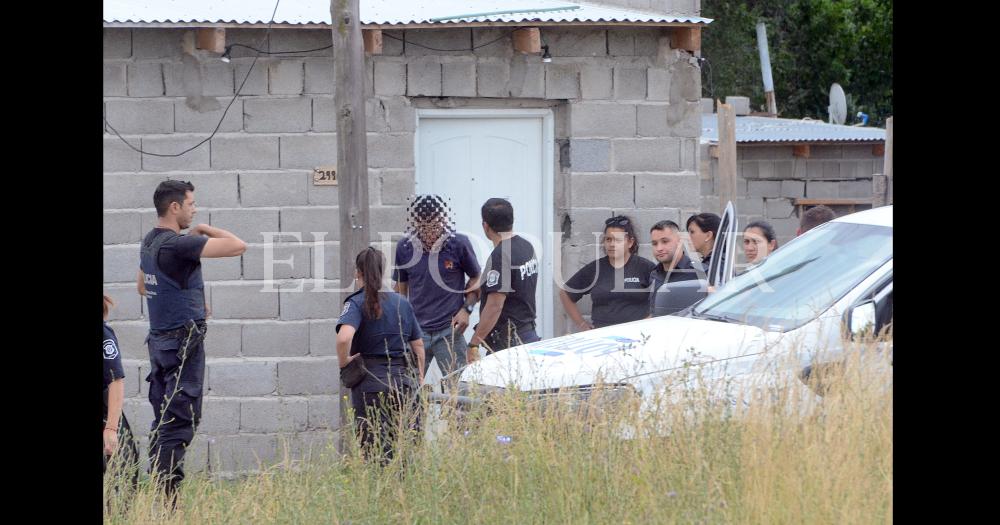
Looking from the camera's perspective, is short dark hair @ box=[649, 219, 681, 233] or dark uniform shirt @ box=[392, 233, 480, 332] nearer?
dark uniform shirt @ box=[392, 233, 480, 332]

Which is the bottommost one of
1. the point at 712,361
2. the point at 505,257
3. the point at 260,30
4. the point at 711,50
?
the point at 712,361

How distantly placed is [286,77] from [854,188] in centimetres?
1023

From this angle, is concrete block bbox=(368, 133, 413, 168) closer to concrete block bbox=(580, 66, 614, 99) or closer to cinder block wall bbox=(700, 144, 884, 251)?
concrete block bbox=(580, 66, 614, 99)

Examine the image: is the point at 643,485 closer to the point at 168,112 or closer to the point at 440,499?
the point at 440,499

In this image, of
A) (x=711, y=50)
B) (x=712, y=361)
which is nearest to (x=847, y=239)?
(x=712, y=361)

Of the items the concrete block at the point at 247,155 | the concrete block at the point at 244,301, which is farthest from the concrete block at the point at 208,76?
the concrete block at the point at 244,301

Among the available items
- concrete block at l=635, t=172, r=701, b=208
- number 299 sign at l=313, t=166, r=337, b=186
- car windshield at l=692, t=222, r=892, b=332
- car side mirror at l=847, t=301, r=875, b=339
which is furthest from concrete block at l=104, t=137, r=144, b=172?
car side mirror at l=847, t=301, r=875, b=339

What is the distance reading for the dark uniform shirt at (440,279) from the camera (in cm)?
741

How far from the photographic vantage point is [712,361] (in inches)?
194

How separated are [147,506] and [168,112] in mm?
4099

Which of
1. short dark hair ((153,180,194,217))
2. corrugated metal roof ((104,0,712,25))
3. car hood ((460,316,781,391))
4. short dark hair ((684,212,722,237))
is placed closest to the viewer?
car hood ((460,316,781,391))

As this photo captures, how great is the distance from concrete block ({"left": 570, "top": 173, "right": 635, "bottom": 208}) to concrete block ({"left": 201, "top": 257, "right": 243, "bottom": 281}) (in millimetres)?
2533

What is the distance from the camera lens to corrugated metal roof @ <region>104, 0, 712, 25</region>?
25.7 ft

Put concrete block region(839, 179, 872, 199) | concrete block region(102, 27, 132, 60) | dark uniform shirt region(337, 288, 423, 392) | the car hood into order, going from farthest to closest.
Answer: concrete block region(839, 179, 872, 199)
concrete block region(102, 27, 132, 60)
dark uniform shirt region(337, 288, 423, 392)
the car hood
